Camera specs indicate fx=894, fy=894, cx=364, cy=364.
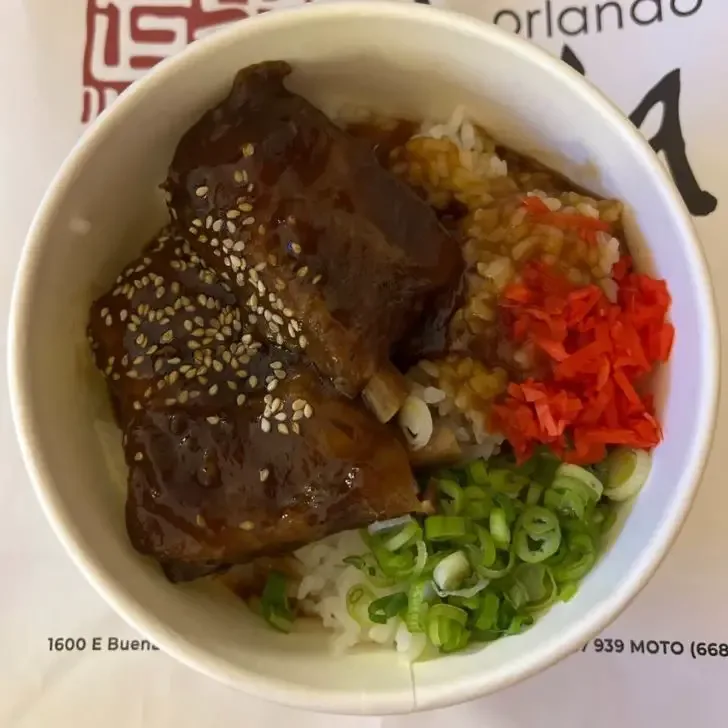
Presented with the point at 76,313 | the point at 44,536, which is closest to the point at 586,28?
the point at 76,313

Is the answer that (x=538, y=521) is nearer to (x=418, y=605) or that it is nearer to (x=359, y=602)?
(x=418, y=605)

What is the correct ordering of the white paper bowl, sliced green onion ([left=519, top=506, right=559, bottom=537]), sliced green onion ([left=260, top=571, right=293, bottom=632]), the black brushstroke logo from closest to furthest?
the white paper bowl → sliced green onion ([left=519, top=506, right=559, bottom=537]) → sliced green onion ([left=260, top=571, right=293, bottom=632]) → the black brushstroke logo

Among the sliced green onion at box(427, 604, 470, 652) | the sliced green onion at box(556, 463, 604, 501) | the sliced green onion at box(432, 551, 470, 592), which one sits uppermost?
the sliced green onion at box(556, 463, 604, 501)

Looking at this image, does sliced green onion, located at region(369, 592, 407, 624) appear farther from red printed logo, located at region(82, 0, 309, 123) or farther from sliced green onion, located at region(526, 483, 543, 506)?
red printed logo, located at region(82, 0, 309, 123)

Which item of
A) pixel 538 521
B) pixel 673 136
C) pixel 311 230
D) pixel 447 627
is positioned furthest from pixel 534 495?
pixel 673 136

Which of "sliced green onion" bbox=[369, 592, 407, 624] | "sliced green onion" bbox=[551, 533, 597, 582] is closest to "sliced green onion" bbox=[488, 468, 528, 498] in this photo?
"sliced green onion" bbox=[551, 533, 597, 582]

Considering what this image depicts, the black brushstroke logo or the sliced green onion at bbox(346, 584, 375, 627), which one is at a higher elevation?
the black brushstroke logo
